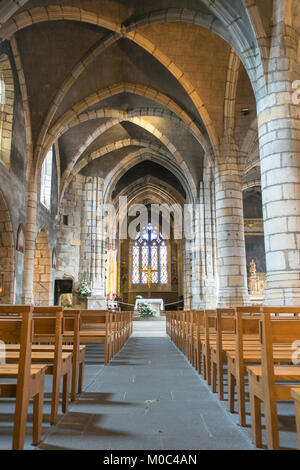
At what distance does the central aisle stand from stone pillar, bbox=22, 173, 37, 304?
7.98m

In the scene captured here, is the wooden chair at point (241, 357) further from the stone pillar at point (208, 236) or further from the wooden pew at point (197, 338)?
the stone pillar at point (208, 236)

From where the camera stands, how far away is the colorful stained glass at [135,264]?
31359mm

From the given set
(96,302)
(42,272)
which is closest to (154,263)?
(96,302)

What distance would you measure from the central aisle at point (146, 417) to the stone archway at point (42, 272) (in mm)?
11954

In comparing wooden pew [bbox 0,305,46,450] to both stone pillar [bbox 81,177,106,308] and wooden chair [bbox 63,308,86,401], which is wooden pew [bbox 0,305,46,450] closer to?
wooden chair [bbox 63,308,86,401]

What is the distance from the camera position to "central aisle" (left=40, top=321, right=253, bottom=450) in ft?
7.80

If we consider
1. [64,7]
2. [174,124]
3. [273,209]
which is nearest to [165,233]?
[174,124]

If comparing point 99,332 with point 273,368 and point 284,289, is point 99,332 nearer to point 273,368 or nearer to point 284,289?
point 284,289

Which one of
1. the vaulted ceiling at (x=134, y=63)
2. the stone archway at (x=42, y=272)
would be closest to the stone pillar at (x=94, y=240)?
the stone archway at (x=42, y=272)

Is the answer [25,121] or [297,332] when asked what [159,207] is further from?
[297,332]

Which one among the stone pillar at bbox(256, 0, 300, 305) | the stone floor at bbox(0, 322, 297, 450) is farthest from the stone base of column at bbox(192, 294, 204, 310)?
the stone floor at bbox(0, 322, 297, 450)

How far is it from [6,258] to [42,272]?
17.0 ft

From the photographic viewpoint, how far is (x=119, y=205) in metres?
25.3

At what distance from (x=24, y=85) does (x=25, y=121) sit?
3.77 feet
